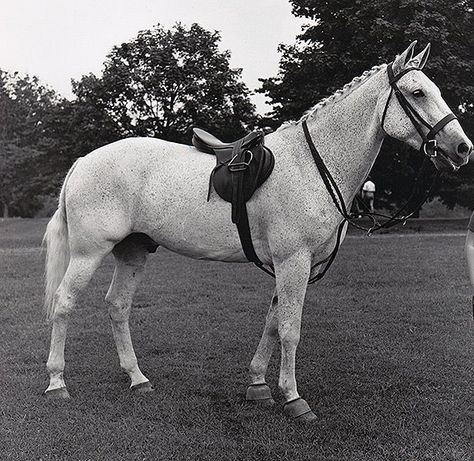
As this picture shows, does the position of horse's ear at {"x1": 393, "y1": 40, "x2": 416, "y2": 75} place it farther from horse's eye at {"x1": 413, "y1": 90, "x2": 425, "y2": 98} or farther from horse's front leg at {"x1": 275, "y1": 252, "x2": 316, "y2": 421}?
horse's front leg at {"x1": 275, "y1": 252, "x2": 316, "y2": 421}

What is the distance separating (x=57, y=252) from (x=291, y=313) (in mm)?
2406

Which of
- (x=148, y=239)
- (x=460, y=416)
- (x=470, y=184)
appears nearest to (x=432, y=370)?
(x=460, y=416)

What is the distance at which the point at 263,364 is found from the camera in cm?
529

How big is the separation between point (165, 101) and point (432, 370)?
1573cm

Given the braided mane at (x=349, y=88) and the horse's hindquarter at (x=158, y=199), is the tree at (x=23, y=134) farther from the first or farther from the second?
the braided mane at (x=349, y=88)

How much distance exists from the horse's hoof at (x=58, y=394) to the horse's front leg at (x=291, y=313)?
197 centimetres

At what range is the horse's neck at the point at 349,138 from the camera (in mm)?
4680

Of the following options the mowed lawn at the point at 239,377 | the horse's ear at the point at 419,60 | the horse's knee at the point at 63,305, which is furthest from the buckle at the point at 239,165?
the mowed lawn at the point at 239,377

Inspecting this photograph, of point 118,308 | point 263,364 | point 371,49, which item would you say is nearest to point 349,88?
point 263,364

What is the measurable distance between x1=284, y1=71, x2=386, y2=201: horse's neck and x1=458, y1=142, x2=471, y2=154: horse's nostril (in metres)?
0.70

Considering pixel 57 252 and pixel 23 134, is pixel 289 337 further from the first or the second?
pixel 23 134

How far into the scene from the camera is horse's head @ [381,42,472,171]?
13.8ft

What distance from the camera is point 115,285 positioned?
5688mm

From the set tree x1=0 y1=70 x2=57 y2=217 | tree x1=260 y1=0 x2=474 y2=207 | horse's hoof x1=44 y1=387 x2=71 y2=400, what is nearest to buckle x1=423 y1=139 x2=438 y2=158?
horse's hoof x1=44 y1=387 x2=71 y2=400
